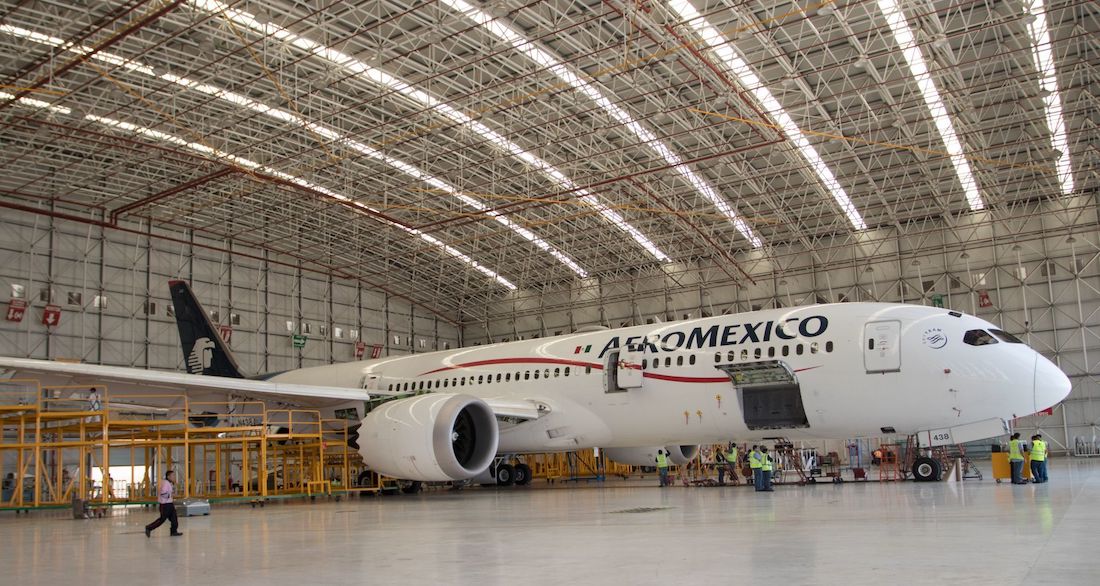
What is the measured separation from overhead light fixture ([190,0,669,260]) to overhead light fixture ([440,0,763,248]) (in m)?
0.46

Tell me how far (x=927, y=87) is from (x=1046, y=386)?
521 inches

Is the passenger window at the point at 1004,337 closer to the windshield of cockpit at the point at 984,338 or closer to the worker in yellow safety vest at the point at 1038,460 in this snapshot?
the windshield of cockpit at the point at 984,338

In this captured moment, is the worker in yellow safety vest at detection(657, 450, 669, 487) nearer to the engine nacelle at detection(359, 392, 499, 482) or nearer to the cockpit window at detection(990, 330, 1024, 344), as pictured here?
the engine nacelle at detection(359, 392, 499, 482)

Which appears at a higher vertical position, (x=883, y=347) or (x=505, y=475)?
(x=883, y=347)

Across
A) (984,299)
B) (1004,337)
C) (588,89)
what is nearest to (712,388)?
(1004,337)

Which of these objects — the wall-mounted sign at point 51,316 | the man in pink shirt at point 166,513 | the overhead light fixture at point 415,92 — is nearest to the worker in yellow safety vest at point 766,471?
the man in pink shirt at point 166,513

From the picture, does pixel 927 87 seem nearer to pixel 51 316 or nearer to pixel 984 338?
pixel 984 338

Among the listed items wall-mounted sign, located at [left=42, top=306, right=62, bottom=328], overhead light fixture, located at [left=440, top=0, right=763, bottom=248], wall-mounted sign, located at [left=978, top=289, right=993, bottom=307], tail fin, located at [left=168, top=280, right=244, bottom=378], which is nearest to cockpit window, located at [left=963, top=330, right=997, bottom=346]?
overhead light fixture, located at [left=440, top=0, right=763, bottom=248]

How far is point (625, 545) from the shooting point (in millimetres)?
7191

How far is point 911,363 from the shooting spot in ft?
45.3

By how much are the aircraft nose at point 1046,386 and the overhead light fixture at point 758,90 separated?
1048cm

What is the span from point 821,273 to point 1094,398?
10797mm

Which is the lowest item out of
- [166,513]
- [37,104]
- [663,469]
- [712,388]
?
[663,469]

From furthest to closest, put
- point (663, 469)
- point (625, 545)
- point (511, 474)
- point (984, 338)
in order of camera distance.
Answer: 1. point (511, 474)
2. point (663, 469)
3. point (984, 338)
4. point (625, 545)
